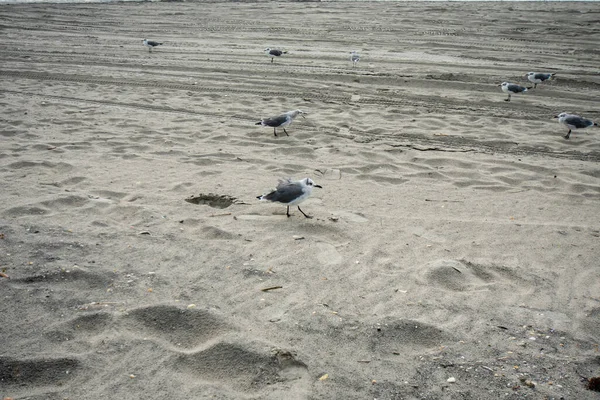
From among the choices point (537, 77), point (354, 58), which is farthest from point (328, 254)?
point (354, 58)

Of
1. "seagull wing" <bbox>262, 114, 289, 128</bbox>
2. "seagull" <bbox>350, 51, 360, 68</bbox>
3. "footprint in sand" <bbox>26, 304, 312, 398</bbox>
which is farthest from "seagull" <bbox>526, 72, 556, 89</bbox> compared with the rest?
"footprint in sand" <bbox>26, 304, 312, 398</bbox>

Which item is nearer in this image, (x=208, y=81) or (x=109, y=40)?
(x=208, y=81)

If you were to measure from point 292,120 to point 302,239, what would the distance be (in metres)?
3.45

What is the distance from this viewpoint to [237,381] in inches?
113

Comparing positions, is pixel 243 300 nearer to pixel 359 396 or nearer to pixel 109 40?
pixel 359 396

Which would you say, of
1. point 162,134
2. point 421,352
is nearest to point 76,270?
point 421,352

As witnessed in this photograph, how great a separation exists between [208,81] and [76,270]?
782 cm

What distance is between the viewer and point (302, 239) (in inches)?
179

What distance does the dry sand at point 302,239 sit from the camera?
2.98 metres

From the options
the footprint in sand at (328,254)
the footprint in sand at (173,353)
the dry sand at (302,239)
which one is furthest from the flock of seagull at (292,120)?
the footprint in sand at (173,353)

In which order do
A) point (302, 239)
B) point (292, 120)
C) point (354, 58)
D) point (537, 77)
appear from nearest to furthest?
point (302, 239)
point (292, 120)
point (537, 77)
point (354, 58)

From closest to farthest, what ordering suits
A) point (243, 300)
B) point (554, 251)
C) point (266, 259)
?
point (243, 300)
point (266, 259)
point (554, 251)

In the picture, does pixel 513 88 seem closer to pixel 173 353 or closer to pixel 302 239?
pixel 302 239

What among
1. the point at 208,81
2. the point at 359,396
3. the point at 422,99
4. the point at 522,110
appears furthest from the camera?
the point at 208,81
